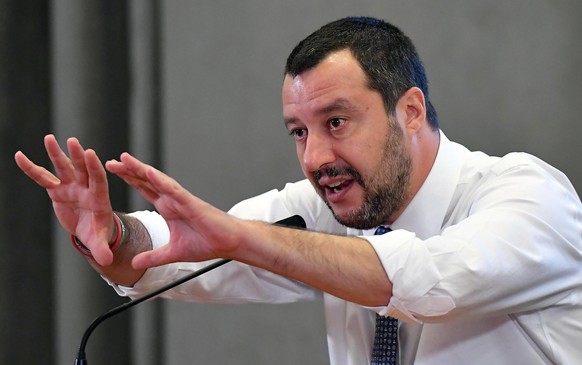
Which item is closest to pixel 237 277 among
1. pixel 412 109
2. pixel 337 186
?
pixel 337 186

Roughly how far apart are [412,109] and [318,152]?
0.30 m

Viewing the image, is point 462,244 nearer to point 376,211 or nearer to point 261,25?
point 376,211

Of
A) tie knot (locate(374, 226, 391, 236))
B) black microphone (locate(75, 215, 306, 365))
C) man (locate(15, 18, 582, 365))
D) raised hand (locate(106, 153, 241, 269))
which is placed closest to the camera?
raised hand (locate(106, 153, 241, 269))

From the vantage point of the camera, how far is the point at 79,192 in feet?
5.98

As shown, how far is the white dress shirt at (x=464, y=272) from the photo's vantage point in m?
1.71

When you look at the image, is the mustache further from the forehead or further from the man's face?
the forehead

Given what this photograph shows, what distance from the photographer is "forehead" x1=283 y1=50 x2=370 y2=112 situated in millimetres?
2094

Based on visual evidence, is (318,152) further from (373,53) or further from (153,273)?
(153,273)

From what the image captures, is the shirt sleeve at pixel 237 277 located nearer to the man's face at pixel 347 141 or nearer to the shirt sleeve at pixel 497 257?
the man's face at pixel 347 141

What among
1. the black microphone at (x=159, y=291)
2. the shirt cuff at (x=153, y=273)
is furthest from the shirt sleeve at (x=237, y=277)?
the black microphone at (x=159, y=291)

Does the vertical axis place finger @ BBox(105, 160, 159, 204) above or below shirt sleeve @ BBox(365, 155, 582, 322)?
above

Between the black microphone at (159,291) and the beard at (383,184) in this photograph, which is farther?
the beard at (383,184)

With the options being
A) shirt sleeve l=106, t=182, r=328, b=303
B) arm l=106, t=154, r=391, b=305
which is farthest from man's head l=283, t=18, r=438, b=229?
arm l=106, t=154, r=391, b=305

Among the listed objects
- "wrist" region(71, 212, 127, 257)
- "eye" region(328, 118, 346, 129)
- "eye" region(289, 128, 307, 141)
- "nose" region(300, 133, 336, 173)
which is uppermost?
"eye" region(328, 118, 346, 129)
